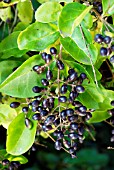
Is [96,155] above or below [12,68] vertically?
below

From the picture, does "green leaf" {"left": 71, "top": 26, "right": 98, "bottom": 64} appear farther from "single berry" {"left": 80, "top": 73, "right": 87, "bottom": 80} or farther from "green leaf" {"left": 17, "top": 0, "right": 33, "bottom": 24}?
"green leaf" {"left": 17, "top": 0, "right": 33, "bottom": 24}

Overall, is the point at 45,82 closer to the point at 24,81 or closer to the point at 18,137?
the point at 24,81

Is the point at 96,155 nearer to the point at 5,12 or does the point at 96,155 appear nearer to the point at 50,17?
the point at 5,12

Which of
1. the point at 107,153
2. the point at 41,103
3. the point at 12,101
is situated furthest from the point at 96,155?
the point at 41,103

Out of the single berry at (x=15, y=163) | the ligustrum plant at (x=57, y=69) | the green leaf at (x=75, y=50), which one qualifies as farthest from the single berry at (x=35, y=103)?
the single berry at (x=15, y=163)

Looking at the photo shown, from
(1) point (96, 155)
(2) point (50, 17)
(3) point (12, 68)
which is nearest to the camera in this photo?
(2) point (50, 17)

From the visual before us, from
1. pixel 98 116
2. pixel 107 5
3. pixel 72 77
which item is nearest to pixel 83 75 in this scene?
pixel 72 77
